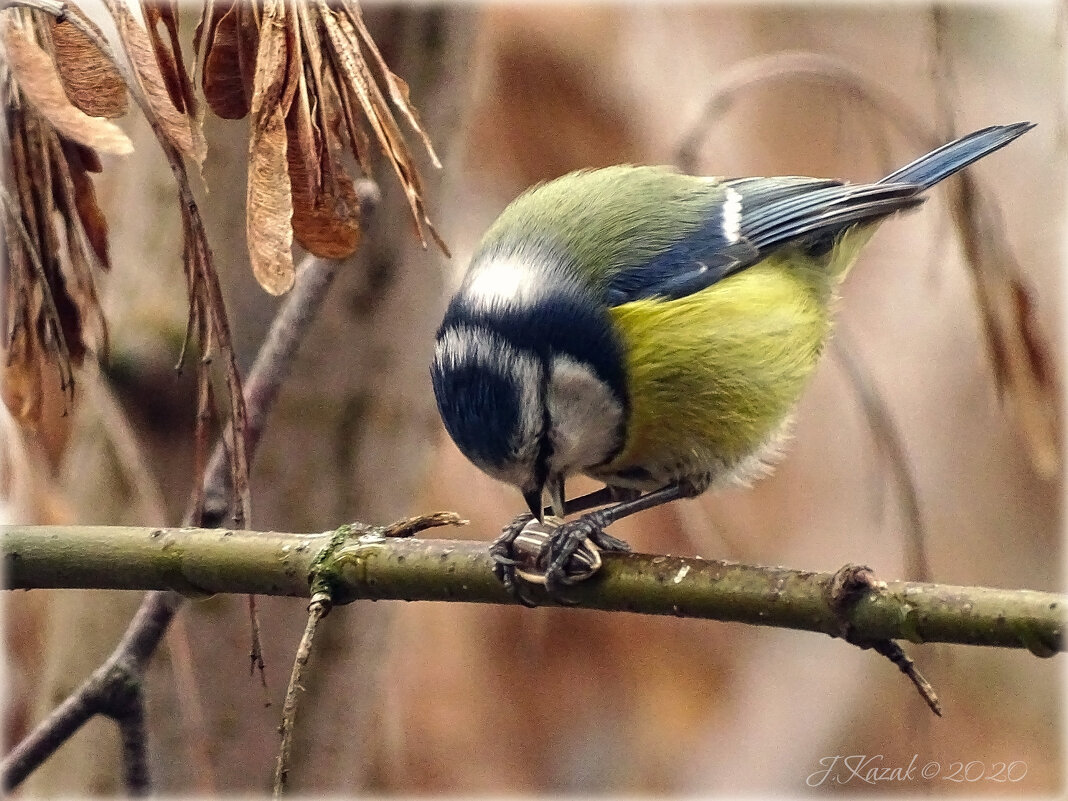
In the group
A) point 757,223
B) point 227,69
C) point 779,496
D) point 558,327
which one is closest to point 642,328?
point 558,327

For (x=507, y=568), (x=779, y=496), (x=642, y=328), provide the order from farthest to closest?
(x=779, y=496) → (x=642, y=328) → (x=507, y=568)

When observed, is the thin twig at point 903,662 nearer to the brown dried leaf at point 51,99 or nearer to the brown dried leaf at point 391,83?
the brown dried leaf at point 391,83

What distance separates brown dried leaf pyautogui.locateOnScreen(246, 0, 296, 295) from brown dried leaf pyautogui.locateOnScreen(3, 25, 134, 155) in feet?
0.25

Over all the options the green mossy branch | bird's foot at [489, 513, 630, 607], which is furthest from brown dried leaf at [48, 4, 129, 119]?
bird's foot at [489, 513, 630, 607]

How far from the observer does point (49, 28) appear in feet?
2.39

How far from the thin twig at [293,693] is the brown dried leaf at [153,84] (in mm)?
313

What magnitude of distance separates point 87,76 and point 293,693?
0.41m

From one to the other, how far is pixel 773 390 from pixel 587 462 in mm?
248

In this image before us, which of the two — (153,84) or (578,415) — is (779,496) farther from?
(153,84)

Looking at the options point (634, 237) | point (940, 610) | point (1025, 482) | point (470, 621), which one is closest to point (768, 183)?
point (634, 237)

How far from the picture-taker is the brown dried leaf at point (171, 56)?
0.70m

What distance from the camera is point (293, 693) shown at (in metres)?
0.68

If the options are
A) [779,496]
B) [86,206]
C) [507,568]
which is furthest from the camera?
[779,496]

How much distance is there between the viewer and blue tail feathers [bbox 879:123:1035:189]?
139cm
